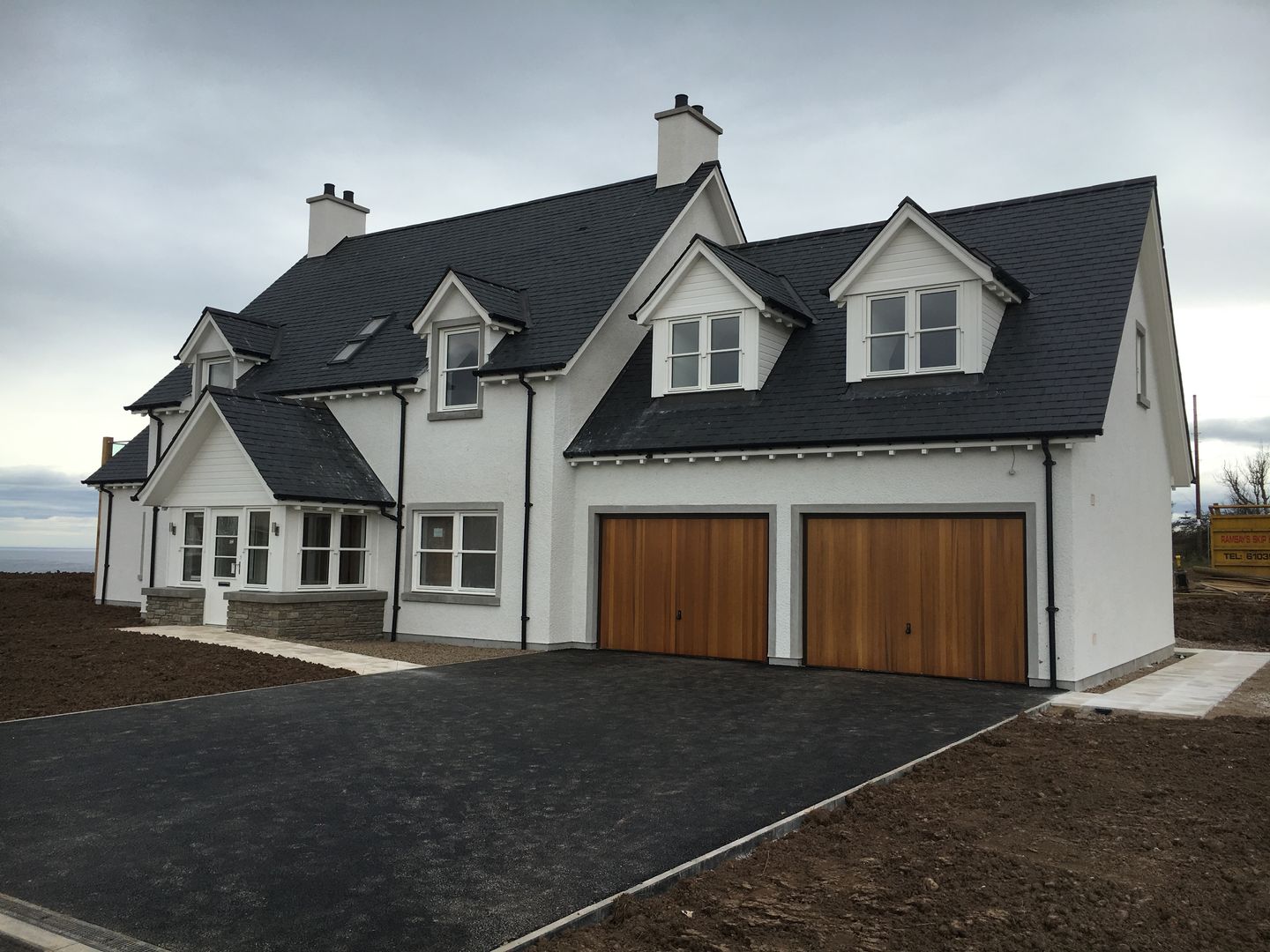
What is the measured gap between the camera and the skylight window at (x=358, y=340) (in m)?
21.4

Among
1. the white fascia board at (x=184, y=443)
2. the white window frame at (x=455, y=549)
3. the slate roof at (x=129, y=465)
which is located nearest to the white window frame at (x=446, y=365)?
the white window frame at (x=455, y=549)

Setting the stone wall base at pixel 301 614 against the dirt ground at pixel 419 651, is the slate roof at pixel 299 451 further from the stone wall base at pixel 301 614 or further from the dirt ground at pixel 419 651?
the dirt ground at pixel 419 651

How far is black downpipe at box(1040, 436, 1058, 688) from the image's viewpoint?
1330cm

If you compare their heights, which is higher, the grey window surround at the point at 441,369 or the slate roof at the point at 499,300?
the slate roof at the point at 499,300

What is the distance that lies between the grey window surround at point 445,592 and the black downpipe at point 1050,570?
30.6 feet

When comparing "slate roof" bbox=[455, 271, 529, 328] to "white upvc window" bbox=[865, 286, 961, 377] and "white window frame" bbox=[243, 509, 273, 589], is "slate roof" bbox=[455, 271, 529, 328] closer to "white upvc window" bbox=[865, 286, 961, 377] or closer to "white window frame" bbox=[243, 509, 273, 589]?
"white window frame" bbox=[243, 509, 273, 589]

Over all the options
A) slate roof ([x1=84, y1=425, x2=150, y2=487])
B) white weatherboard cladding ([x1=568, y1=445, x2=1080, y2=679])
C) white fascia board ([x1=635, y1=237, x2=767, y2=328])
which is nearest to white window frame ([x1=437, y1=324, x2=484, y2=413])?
white weatherboard cladding ([x1=568, y1=445, x2=1080, y2=679])

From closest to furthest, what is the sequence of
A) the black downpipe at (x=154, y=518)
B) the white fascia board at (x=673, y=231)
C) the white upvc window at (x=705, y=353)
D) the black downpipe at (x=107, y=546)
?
1. the white upvc window at (x=705, y=353)
2. the white fascia board at (x=673, y=231)
3. the black downpipe at (x=154, y=518)
4. the black downpipe at (x=107, y=546)

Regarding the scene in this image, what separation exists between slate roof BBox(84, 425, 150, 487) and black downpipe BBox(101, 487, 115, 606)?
0.41m

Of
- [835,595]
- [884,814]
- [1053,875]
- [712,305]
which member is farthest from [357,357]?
[1053,875]

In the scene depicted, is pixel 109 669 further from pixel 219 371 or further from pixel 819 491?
pixel 219 371

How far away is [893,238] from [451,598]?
33.6ft

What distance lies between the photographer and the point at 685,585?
55.2 feet

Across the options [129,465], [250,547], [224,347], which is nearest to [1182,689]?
[250,547]
